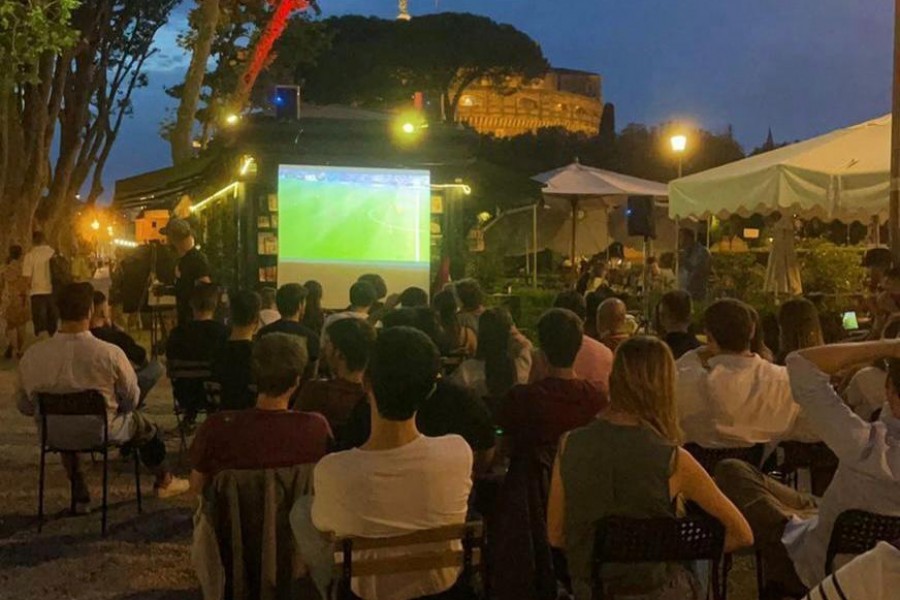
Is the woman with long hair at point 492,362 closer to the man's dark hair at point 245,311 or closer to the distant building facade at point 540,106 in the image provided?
the man's dark hair at point 245,311

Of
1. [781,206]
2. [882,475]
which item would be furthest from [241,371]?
[781,206]

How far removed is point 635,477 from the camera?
131 inches

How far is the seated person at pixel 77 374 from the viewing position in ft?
19.9

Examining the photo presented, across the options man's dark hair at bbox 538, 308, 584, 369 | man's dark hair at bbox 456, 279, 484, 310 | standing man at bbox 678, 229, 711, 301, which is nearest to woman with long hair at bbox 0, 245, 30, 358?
standing man at bbox 678, 229, 711, 301

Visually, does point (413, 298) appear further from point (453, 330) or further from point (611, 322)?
point (611, 322)

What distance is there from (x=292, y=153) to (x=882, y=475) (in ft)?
33.1

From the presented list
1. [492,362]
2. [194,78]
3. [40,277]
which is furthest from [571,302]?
[194,78]

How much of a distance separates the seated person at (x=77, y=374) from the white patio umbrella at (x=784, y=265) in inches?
294

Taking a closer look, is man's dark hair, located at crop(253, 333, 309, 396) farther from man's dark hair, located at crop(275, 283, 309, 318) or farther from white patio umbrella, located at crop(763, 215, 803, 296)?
white patio umbrella, located at crop(763, 215, 803, 296)

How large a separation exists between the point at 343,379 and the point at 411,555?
1.63 meters

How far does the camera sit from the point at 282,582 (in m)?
3.89

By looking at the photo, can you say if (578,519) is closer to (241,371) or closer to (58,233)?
(241,371)

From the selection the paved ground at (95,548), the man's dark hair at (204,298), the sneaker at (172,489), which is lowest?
the paved ground at (95,548)

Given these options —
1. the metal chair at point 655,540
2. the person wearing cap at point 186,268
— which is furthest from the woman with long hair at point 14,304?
the metal chair at point 655,540
